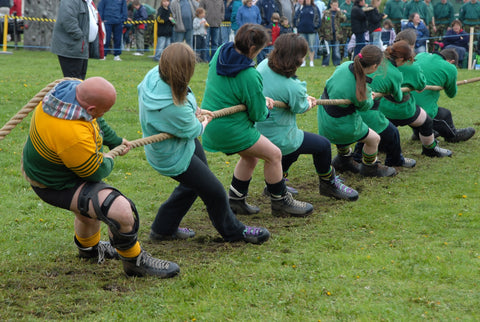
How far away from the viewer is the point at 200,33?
1927 centimetres

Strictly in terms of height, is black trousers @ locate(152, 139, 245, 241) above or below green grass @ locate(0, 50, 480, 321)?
above

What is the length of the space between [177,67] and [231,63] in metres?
0.92

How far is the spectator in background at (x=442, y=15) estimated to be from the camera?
73.2 ft

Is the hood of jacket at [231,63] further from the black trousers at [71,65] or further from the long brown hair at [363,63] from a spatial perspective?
the black trousers at [71,65]

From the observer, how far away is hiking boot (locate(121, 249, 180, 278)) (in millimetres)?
4680

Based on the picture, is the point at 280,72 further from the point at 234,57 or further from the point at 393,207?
the point at 393,207

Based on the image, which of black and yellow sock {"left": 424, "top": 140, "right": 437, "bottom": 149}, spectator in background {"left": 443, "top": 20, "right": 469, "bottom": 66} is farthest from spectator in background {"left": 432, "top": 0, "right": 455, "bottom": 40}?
black and yellow sock {"left": 424, "top": 140, "right": 437, "bottom": 149}

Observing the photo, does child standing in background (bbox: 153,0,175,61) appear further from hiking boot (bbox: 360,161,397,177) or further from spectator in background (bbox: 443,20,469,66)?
hiking boot (bbox: 360,161,397,177)

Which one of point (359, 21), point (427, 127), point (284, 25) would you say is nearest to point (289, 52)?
point (427, 127)

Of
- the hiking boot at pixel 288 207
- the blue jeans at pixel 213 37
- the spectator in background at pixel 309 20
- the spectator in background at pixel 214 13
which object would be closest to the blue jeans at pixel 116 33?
the spectator in background at pixel 214 13

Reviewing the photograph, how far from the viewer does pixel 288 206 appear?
6285 millimetres

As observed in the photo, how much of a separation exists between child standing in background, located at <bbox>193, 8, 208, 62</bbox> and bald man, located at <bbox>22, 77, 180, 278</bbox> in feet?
47.8

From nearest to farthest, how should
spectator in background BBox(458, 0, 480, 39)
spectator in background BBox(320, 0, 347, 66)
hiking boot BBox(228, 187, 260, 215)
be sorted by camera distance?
hiking boot BBox(228, 187, 260, 215) → spectator in background BBox(320, 0, 347, 66) → spectator in background BBox(458, 0, 480, 39)

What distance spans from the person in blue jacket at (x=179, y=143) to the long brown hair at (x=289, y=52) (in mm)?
989
